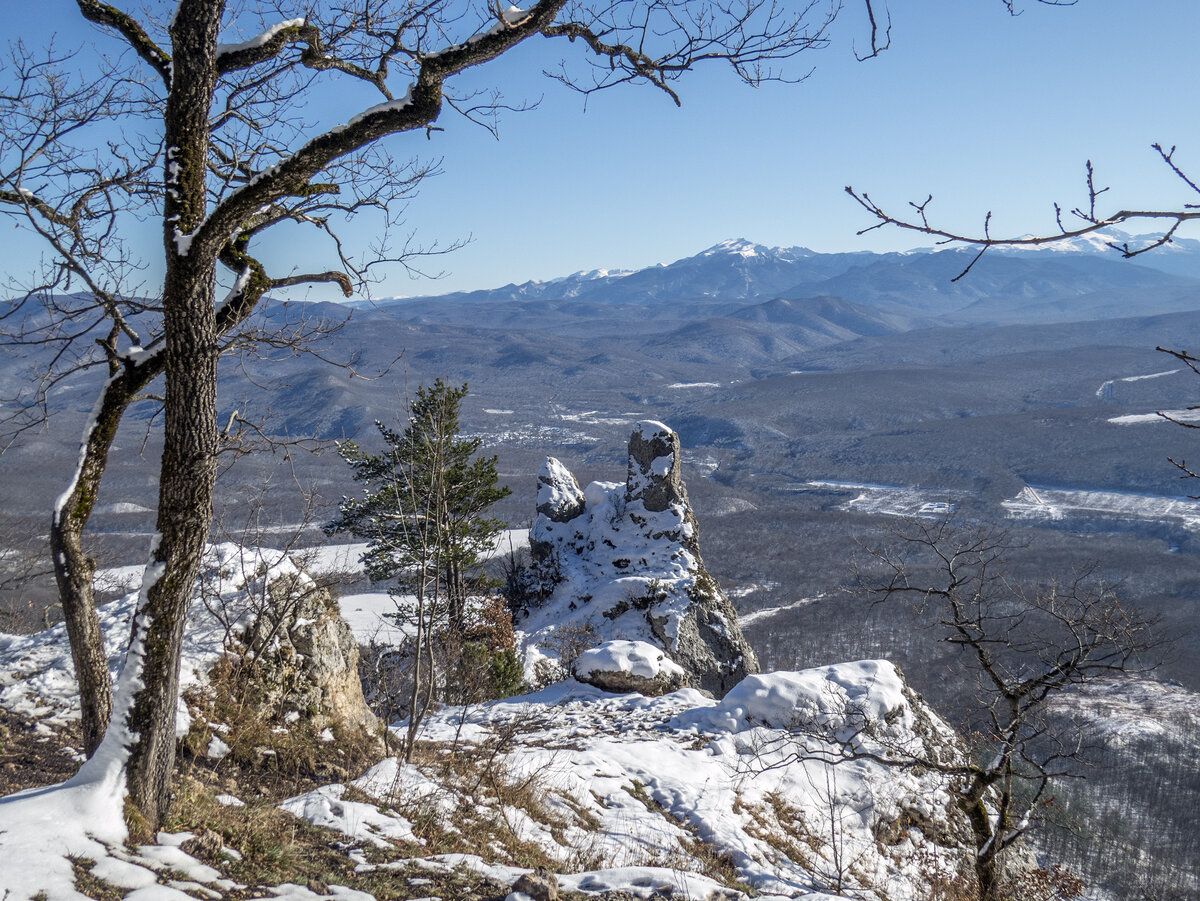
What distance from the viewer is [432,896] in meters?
4.79

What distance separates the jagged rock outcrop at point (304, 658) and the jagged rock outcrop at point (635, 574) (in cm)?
1017

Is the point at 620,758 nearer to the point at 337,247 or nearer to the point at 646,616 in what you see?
the point at 337,247

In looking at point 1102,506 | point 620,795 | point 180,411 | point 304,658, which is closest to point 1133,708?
point 620,795

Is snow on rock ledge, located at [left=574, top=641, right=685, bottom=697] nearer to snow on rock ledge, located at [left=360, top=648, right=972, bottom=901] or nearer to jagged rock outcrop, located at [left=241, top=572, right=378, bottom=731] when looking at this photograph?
snow on rock ledge, located at [left=360, top=648, right=972, bottom=901]

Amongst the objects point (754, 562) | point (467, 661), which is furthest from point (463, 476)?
point (754, 562)

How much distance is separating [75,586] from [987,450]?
138 meters

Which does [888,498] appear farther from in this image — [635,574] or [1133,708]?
[635,574]

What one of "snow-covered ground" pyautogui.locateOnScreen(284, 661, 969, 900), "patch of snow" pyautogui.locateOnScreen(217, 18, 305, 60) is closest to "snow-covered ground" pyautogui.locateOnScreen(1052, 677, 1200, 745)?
"snow-covered ground" pyautogui.locateOnScreen(284, 661, 969, 900)

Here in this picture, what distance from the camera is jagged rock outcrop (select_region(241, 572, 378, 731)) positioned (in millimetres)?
9078

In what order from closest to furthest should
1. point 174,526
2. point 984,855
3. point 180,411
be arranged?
point 180,411 < point 174,526 < point 984,855

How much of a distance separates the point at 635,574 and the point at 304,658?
48.2 ft

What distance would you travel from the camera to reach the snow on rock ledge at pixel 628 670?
15367 mm

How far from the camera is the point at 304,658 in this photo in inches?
379

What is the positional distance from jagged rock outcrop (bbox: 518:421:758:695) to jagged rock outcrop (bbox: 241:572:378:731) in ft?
33.4
